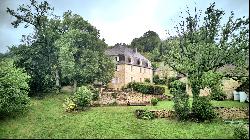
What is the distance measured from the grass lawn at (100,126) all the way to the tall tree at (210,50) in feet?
19.9

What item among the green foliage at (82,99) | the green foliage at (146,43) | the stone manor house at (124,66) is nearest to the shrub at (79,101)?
the green foliage at (82,99)

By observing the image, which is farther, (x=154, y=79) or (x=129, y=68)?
(x=154, y=79)

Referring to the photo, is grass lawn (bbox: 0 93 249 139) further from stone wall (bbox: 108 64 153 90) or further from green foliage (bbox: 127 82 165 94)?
stone wall (bbox: 108 64 153 90)

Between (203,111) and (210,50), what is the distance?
7071 millimetres

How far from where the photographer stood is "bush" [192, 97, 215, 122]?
34.7m

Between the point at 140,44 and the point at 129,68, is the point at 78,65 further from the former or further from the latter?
the point at 140,44

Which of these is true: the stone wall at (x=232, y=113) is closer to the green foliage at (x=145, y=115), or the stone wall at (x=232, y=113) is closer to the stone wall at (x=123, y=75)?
the green foliage at (x=145, y=115)

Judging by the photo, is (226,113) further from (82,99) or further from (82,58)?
(82,58)

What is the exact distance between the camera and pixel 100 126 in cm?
3309

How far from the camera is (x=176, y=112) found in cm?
3603

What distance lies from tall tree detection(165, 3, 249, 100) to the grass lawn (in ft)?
19.9

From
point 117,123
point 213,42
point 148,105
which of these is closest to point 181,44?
point 213,42

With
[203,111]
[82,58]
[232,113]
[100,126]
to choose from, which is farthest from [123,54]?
[100,126]

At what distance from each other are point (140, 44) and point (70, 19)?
3157 inches
